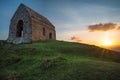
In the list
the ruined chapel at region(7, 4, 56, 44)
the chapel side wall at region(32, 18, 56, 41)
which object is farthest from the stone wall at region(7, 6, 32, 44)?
the chapel side wall at region(32, 18, 56, 41)

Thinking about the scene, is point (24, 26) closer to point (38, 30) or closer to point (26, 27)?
point (26, 27)

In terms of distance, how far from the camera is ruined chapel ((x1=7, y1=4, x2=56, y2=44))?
37500mm

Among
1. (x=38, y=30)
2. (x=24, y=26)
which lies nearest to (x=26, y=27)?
(x=24, y=26)

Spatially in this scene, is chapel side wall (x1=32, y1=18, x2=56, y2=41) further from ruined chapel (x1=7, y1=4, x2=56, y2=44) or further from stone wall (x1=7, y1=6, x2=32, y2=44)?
stone wall (x1=7, y1=6, x2=32, y2=44)

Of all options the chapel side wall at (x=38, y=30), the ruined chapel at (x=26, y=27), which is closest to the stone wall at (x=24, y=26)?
the ruined chapel at (x=26, y=27)

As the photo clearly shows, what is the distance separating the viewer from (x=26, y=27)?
38.1 meters

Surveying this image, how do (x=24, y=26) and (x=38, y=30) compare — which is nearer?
(x=24, y=26)

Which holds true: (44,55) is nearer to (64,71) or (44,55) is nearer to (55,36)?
(64,71)

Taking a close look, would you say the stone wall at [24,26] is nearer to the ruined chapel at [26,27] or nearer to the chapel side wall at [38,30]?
the ruined chapel at [26,27]

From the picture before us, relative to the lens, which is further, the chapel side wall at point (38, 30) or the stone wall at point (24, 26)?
the chapel side wall at point (38, 30)

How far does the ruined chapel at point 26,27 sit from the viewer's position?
37500 mm

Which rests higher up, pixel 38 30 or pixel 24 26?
pixel 24 26

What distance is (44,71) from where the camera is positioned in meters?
17.5

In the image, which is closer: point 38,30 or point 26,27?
point 26,27
